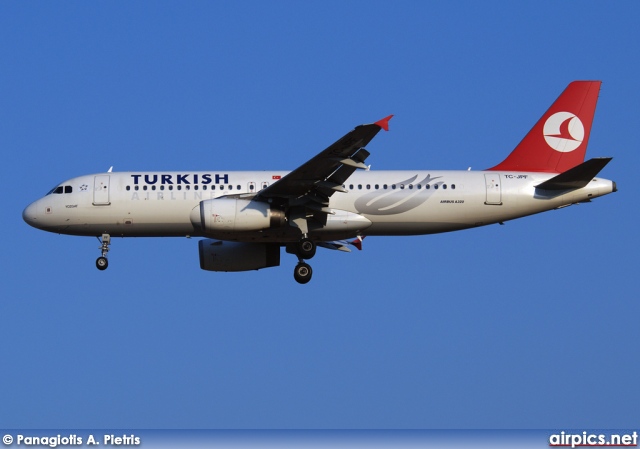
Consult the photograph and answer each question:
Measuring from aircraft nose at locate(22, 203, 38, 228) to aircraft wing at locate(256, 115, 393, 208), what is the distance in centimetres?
912

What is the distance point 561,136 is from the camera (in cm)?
5084

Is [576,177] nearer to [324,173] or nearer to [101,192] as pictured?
[324,173]

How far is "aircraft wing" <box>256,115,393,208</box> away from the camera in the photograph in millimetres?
43250

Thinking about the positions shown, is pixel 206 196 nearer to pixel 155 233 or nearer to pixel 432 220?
pixel 155 233

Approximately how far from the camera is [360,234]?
48469 mm

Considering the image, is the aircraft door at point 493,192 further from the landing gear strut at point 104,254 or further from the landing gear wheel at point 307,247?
the landing gear strut at point 104,254

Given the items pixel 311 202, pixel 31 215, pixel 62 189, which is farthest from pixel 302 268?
pixel 31 215

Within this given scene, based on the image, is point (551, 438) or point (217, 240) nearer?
point (551, 438)

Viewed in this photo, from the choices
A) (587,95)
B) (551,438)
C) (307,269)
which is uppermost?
(587,95)

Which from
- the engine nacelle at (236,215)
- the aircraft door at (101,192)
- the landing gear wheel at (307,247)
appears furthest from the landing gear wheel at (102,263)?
the landing gear wheel at (307,247)

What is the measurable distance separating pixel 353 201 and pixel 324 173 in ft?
9.35

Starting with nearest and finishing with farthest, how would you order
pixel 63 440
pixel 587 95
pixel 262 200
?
1. pixel 63 440
2. pixel 262 200
3. pixel 587 95

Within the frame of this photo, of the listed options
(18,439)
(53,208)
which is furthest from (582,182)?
(18,439)

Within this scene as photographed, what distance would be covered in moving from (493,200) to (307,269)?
7.38m
